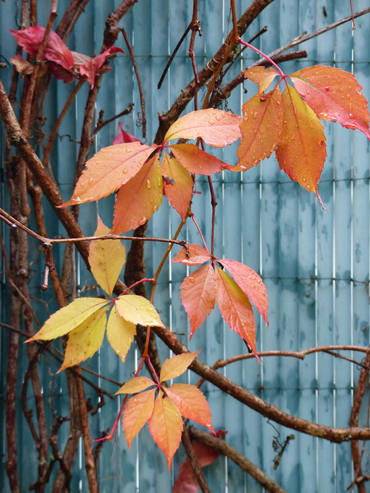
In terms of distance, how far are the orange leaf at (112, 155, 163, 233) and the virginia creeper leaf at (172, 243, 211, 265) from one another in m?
0.10

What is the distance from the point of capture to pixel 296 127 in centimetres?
44

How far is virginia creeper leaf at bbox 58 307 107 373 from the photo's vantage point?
1.75 ft

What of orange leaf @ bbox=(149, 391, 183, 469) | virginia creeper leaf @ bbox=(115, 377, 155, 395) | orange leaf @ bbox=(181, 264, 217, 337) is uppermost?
orange leaf @ bbox=(181, 264, 217, 337)

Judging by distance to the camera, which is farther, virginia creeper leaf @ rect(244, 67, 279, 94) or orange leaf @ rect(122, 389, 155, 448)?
orange leaf @ rect(122, 389, 155, 448)

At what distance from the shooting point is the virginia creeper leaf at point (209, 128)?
45cm

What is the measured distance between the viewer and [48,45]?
112 centimetres

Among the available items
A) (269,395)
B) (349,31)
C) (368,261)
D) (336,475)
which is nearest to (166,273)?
(269,395)

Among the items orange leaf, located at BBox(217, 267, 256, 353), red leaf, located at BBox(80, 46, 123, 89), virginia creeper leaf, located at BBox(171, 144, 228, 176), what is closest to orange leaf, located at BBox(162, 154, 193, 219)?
virginia creeper leaf, located at BBox(171, 144, 228, 176)

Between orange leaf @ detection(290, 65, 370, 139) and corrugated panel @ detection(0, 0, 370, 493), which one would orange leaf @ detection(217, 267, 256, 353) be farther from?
corrugated panel @ detection(0, 0, 370, 493)

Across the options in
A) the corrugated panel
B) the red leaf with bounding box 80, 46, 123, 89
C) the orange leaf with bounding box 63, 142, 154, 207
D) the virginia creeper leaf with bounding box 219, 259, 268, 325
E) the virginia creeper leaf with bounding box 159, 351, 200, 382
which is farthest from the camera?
the corrugated panel

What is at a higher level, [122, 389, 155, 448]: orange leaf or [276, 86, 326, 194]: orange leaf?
[276, 86, 326, 194]: orange leaf

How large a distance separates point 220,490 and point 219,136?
158cm

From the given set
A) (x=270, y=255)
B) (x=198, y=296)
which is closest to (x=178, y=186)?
(x=198, y=296)

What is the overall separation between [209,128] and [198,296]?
0.19 meters
